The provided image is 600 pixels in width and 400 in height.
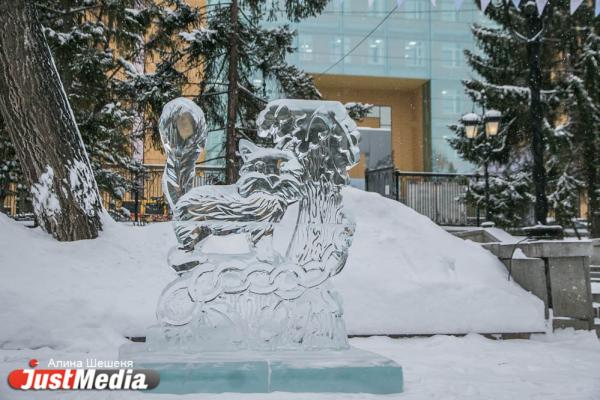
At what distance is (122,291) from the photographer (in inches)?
260

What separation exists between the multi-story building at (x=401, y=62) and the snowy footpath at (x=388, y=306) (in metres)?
24.6

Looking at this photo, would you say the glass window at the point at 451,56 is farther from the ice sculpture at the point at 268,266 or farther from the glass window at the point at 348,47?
the ice sculpture at the point at 268,266

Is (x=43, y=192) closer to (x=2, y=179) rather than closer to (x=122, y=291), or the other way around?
(x=122, y=291)

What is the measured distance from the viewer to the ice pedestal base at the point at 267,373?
3.73m

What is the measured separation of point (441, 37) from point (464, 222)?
66.6 feet

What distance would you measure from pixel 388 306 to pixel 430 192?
1035 centimetres

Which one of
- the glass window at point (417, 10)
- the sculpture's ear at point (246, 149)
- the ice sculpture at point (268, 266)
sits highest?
the glass window at point (417, 10)

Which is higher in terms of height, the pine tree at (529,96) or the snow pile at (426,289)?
the pine tree at (529,96)

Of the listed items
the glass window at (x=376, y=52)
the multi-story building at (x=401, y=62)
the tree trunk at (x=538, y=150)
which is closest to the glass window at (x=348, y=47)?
the multi-story building at (x=401, y=62)

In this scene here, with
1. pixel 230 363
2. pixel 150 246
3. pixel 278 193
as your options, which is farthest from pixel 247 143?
pixel 150 246

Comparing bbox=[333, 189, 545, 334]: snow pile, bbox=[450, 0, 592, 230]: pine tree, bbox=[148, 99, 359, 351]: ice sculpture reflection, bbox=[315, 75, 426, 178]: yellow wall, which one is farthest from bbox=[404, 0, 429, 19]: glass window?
bbox=[148, 99, 359, 351]: ice sculpture reflection

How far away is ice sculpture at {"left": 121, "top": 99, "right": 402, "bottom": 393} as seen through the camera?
3.92 meters

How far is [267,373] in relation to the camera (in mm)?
3811

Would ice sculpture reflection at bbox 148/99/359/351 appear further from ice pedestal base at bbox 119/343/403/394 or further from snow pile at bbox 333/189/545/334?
snow pile at bbox 333/189/545/334
